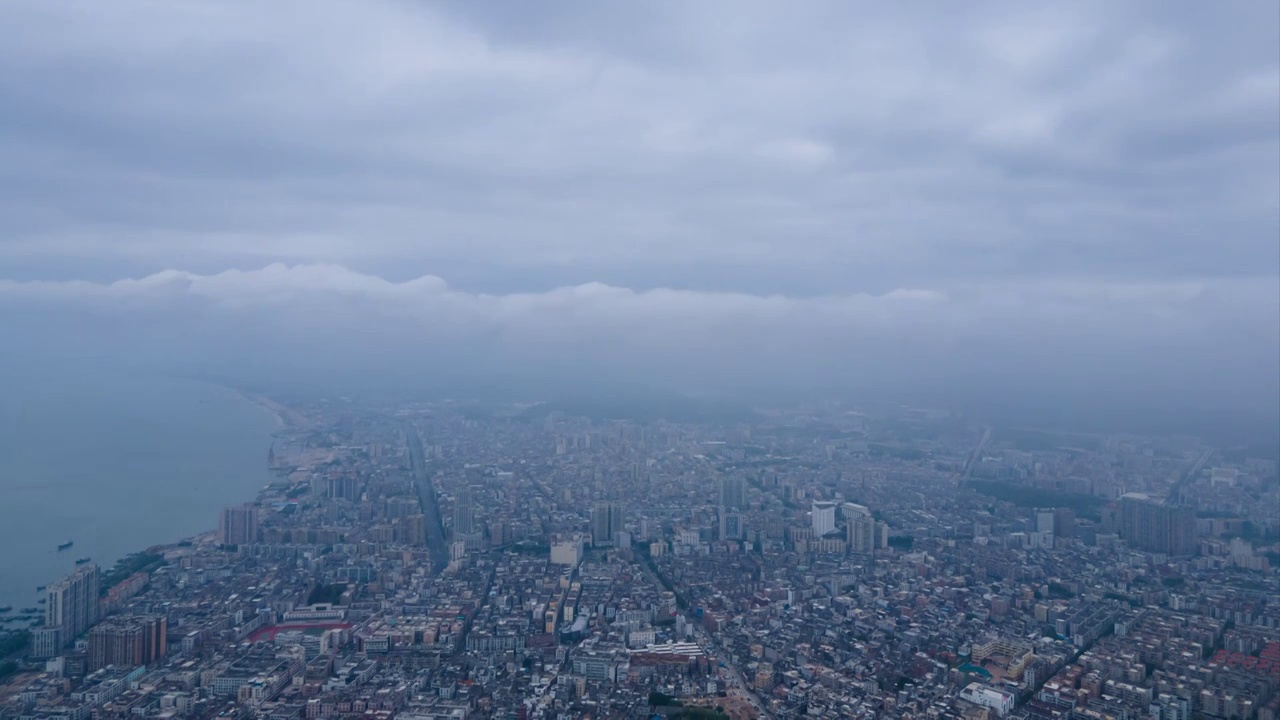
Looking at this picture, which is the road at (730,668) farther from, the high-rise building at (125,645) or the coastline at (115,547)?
the coastline at (115,547)

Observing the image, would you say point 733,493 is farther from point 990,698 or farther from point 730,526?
point 990,698

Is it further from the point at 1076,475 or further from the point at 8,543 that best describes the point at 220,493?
the point at 1076,475

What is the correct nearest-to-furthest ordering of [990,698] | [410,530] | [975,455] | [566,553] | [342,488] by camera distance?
[990,698]
[566,553]
[410,530]
[342,488]
[975,455]

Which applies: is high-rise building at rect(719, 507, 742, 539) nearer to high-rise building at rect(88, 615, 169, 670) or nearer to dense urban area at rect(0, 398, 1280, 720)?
dense urban area at rect(0, 398, 1280, 720)

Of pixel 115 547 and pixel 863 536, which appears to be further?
pixel 863 536

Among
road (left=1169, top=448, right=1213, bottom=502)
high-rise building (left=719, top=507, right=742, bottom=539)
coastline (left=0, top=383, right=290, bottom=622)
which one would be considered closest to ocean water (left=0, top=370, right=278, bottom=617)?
coastline (left=0, top=383, right=290, bottom=622)

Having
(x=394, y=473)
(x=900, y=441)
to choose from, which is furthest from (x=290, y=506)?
(x=900, y=441)

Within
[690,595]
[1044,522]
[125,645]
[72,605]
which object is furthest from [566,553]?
[1044,522]
